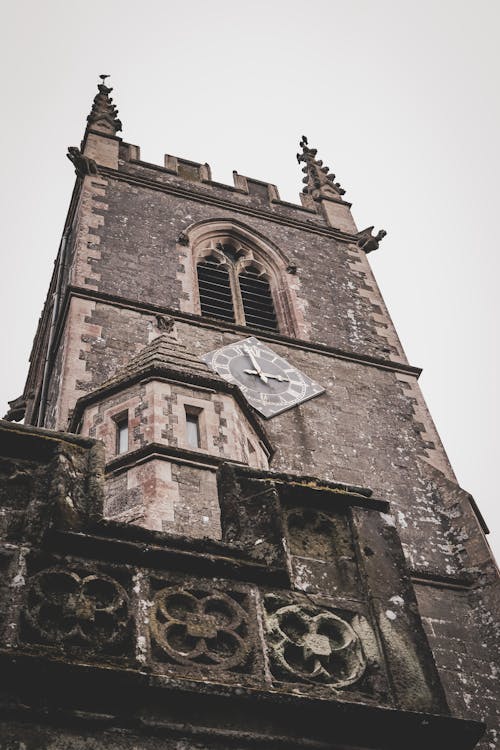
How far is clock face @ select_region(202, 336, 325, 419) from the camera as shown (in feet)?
43.4

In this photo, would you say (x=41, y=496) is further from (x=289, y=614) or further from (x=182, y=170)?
(x=182, y=170)

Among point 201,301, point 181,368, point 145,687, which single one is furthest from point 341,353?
point 145,687

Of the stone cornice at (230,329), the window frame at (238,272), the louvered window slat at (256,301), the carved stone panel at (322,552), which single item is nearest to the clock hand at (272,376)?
the stone cornice at (230,329)

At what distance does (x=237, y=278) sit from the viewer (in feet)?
56.2

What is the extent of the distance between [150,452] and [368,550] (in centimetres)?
563

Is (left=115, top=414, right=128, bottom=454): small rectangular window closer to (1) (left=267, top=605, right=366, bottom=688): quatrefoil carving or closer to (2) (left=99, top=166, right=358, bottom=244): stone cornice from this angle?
(1) (left=267, top=605, right=366, bottom=688): quatrefoil carving

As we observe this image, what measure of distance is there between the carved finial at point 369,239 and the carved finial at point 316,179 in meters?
2.17

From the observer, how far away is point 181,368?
10.7 m

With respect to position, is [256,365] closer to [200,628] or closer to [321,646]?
[321,646]

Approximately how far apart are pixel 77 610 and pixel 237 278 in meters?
14.2

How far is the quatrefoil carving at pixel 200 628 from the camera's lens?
3256mm

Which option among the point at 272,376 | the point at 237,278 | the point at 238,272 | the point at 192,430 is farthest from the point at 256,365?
the point at 192,430

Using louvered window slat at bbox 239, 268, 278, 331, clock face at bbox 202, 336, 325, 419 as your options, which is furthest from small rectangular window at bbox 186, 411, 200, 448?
louvered window slat at bbox 239, 268, 278, 331

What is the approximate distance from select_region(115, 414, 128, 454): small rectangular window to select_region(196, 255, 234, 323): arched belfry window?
5380mm
